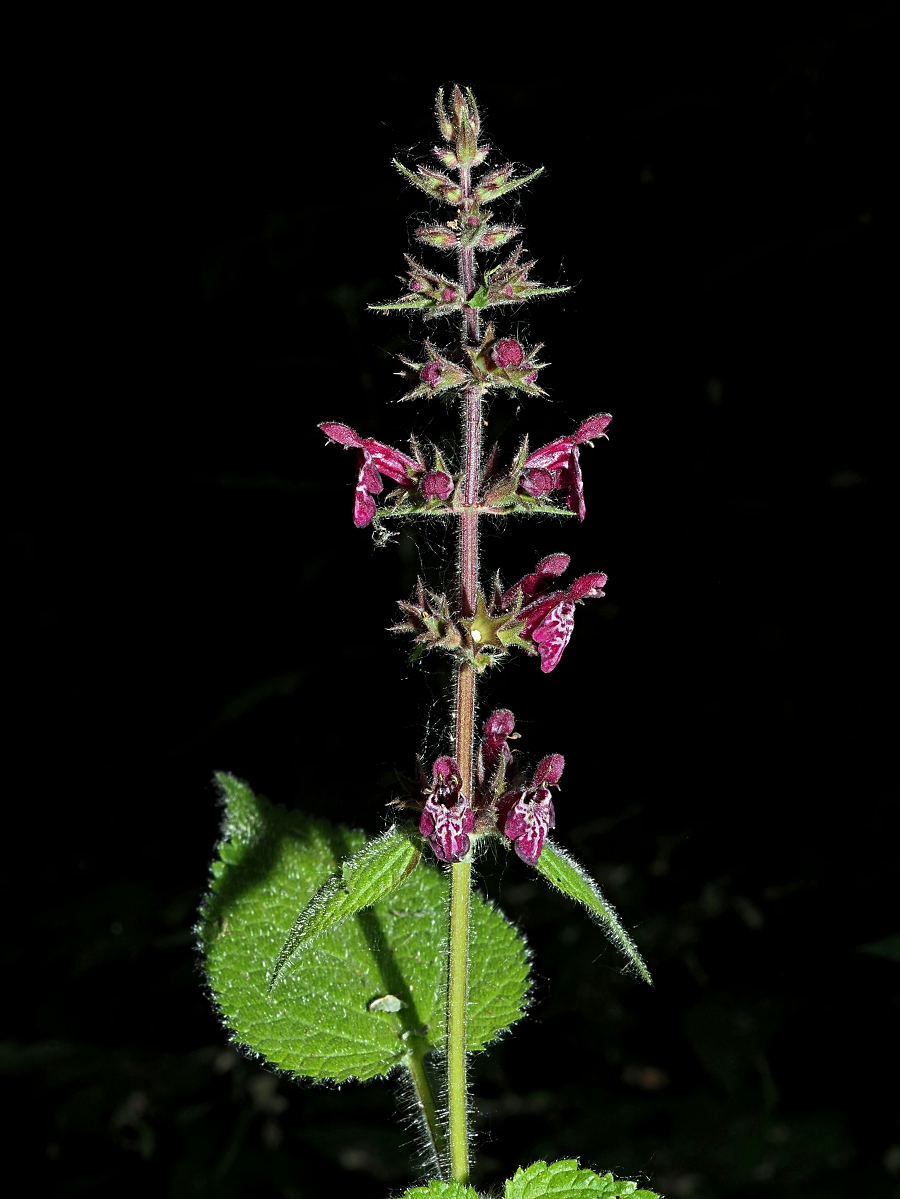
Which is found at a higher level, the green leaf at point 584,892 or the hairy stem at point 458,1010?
the green leaf at point 584,892

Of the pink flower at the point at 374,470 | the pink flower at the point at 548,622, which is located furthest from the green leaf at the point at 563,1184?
the pink flower at the point at 374,470

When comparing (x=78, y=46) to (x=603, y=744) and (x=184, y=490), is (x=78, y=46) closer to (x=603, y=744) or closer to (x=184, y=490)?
(x=184, y=490)

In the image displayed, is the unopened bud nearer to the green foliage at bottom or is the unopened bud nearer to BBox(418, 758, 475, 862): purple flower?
BBox(418, 758, 475, 862): purple flower

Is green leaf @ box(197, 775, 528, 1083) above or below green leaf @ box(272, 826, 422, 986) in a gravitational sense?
below

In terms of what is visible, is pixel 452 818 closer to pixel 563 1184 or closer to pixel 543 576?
pixel 543 576

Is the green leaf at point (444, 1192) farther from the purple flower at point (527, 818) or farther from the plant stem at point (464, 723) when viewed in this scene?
the purple flower at point (527, 818)

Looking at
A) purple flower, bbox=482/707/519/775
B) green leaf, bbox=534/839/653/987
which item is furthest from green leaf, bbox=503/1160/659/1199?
purple flower, bbox=482/707/519/775

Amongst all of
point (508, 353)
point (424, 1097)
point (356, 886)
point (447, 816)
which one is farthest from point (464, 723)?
point (424, 1097)
